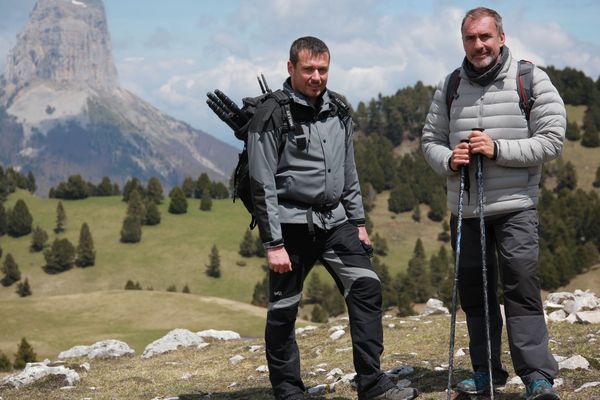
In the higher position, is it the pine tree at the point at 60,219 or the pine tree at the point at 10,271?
the pine tree at the point at 60,219

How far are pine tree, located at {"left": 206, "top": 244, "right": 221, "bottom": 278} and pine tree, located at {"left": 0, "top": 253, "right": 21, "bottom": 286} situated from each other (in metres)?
35.6

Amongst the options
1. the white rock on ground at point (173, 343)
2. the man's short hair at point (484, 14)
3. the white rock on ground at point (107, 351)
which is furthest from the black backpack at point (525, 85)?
the white rock on ground at point (107, 351)

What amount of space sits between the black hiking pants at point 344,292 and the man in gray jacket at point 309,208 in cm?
1

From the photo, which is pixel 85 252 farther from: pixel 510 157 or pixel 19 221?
pixel 510 157

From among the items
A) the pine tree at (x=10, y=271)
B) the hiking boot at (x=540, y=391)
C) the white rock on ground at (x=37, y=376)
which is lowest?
the pine tree at (x=10, y=271)

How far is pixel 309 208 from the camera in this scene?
299 inches

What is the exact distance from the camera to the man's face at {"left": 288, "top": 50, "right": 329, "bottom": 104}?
7367 millimetres

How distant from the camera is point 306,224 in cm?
759

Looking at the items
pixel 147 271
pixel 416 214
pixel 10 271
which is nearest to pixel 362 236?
→ pixel 147 271

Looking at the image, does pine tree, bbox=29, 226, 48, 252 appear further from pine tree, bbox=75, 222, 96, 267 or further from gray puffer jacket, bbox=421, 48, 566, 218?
gray puffer jacket, bbox=421, 48, 566, 218

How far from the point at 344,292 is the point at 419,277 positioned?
4653 inches

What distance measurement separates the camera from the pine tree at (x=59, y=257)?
140875 millimetres

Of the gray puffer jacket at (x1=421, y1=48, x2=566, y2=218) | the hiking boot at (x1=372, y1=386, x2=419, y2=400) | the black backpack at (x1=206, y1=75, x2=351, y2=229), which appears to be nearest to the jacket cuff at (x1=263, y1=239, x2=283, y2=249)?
the black backpack at (x1=206, y1=75, x2=351, y2=229)

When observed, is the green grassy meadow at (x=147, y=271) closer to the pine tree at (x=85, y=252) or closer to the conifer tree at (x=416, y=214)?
the conifer tree at (x=416, y=214)
